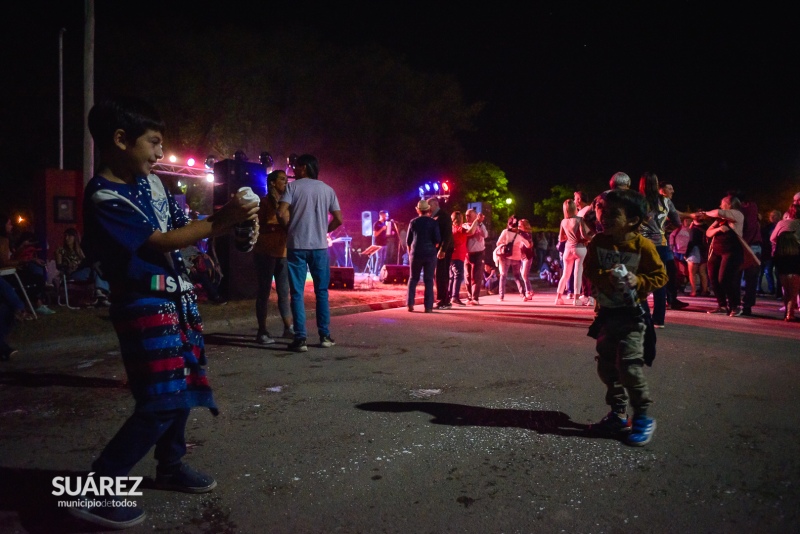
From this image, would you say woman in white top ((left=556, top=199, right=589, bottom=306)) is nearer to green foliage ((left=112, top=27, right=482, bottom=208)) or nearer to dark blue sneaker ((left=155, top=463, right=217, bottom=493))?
dark blue sneaker ((left=155, top=463, right=217, bottom=493))

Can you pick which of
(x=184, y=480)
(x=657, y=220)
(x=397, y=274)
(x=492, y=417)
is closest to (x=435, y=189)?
(x=397, y=274)

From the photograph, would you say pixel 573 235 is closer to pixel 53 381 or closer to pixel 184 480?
pixel 53 381

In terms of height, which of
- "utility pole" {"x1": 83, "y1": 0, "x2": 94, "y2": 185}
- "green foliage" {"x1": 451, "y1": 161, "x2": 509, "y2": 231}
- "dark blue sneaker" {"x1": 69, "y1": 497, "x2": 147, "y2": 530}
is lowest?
"dark blue sneaker" {"x1": 69, "y1": 497, "x2": 147, "y2": 530}

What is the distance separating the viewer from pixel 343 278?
14.4 meters

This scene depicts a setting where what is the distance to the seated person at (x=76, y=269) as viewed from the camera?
10562 mm

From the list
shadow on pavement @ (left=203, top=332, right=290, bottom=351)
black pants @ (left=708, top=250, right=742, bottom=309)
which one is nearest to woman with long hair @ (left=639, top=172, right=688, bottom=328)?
black pants @ (left=708, top=250, right=742, bottom=309)

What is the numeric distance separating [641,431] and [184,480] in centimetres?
266

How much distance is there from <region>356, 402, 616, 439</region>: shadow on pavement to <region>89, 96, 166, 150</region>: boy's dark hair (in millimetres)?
2580

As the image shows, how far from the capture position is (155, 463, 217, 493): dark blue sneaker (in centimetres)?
295

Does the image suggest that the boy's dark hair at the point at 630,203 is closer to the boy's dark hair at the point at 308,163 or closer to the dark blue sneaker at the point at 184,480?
the dark blue sneaker at the point at 184,480

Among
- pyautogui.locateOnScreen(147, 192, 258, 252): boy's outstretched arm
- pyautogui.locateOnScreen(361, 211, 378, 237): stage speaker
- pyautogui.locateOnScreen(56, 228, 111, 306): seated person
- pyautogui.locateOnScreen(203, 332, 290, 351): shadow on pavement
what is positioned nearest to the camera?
pyautogui.locateOnScreen(147, 192, 258, 252): boy's outstretched arm

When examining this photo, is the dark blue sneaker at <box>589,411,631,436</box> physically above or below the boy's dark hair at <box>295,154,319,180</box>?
below

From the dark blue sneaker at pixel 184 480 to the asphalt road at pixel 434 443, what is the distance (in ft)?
0.14

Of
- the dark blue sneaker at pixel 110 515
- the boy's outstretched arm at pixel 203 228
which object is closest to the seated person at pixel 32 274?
the dark blue sneaker at pixel 110 515
